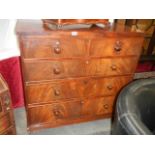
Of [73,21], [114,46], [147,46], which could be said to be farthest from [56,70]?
[147,46]

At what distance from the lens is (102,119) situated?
1.83 meters

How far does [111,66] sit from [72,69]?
1.09ft

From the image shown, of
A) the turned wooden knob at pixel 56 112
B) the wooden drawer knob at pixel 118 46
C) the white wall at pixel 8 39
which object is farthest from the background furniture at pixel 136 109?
the white wall at pixel 8 39

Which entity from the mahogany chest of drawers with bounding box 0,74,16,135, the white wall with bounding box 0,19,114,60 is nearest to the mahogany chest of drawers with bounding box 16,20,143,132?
the mahogany chest of drawers with bounding box 0,74,16,135

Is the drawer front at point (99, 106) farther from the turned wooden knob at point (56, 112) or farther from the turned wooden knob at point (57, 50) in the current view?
the turned wooden knob at point (57, 50)

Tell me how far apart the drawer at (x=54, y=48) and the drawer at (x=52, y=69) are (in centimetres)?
6

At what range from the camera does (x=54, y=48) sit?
3.92 ft

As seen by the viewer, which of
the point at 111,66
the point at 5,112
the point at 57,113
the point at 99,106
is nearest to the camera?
the point at 5,112

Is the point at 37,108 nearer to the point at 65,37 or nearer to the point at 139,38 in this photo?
the point at 65,37

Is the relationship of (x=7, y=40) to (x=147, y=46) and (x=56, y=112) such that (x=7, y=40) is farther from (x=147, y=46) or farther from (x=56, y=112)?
(x=147, y=46)

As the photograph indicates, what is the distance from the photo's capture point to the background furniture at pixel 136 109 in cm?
81
